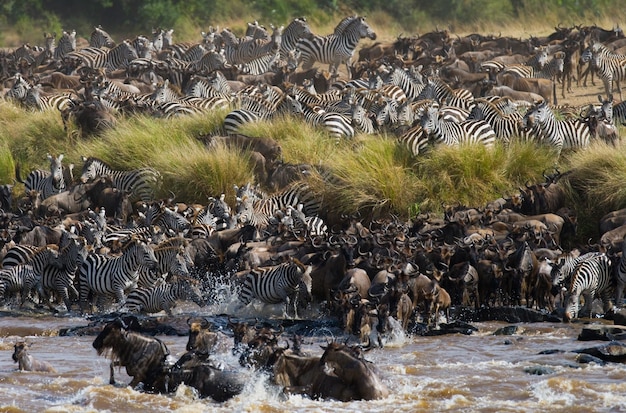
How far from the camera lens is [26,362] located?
11.0m

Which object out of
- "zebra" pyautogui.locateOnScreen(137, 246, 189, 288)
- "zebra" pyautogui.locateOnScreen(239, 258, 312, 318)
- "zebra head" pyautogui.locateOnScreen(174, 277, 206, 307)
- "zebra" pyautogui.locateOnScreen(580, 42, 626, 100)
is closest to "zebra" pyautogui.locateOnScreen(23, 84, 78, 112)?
"zebra" pyautogui.locateOnScreen(137, 246, 189, 288)

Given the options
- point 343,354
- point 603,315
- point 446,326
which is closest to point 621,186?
point 603,315

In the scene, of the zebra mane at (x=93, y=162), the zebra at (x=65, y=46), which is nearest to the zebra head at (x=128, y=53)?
the zebra at (x=65, y=46)

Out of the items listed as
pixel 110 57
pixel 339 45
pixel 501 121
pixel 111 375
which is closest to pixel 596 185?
pixel 501 121

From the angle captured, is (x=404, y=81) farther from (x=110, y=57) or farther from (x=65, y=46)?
(x=65, y=46)

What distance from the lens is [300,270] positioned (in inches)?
514

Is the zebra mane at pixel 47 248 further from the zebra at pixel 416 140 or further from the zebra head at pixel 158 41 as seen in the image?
the zebra head at pixel 158 41

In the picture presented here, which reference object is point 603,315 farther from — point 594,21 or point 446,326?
point 594,21

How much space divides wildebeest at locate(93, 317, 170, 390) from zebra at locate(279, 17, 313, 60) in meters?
22.1

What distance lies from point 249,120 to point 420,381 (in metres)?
10.9

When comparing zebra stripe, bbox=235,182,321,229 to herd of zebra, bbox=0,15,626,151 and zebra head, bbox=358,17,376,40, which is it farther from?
zebra head, bbox=358,17,376,40

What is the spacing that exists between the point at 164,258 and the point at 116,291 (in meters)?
0.68

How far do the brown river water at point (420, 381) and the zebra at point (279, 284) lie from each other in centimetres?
96

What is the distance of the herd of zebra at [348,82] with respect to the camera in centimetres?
1944
